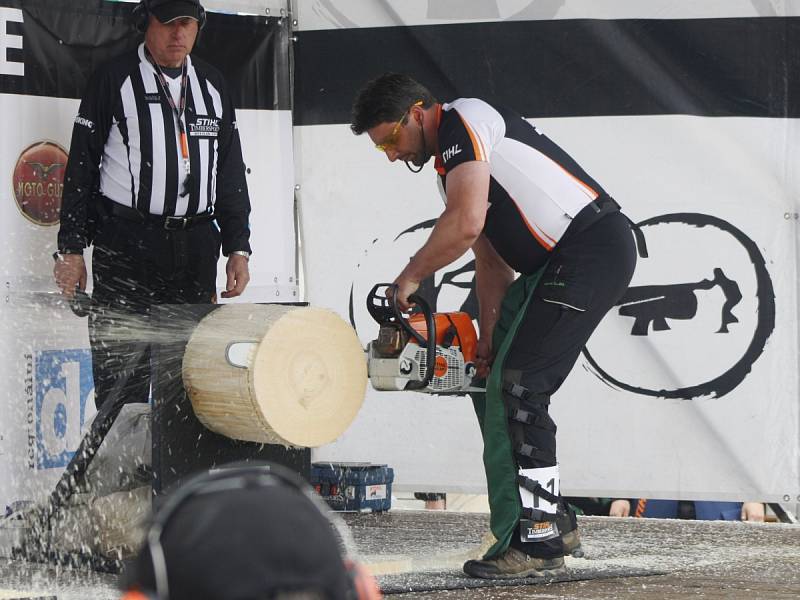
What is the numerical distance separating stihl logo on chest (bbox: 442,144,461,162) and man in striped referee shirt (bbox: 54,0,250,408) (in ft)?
4.63

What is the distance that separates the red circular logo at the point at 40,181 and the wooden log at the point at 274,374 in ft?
4.63

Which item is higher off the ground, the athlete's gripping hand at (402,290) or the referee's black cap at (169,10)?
the referee's black cap at (169,10)

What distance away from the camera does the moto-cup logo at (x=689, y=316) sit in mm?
5449

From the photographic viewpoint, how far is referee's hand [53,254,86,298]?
4.65 meters

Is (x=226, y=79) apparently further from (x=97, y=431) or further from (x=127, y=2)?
(x=97, y=431)

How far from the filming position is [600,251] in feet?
13.3

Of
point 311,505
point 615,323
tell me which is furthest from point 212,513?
point 615,323

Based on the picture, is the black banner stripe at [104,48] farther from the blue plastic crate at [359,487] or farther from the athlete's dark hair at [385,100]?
the blue plastic crate at [359,487]

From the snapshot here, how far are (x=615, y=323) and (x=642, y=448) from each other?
24.3 inches

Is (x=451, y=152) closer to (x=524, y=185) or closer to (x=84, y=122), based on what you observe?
(x=524, y=185)

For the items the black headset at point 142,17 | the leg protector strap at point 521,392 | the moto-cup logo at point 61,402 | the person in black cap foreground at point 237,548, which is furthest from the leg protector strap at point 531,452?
the person in black cap foreground at point 237,548

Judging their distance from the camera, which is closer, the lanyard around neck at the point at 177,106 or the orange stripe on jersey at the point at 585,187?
the orange stripe on jersey at the point at 585,187

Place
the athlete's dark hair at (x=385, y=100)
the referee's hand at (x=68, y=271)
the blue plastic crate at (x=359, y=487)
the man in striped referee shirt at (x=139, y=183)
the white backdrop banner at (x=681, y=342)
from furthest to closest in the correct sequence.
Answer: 1. the blue plastic crate at (x=359, y=487)
2. the white backdrop banner at (x=681, y=342)
3. the man in striped referee shirt at (x=139, y=183)
4. the referee's hand at (x=68, y=271)
5. the athlete's dark hair at (x=385, y=100)

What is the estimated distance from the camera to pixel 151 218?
15.9ft
